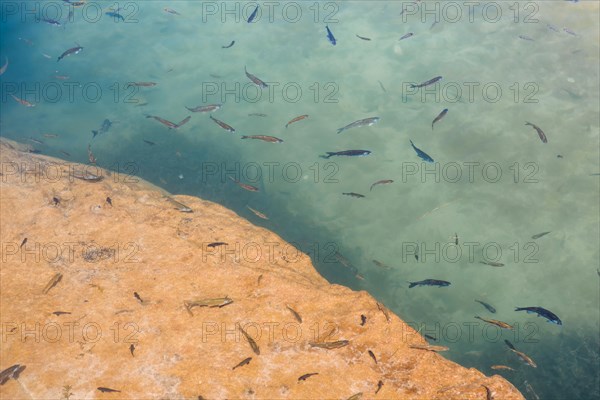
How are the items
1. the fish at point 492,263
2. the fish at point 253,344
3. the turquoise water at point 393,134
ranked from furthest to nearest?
the turquoise water at point 393,134
the fish at point 492,263
the fish at point 253,344

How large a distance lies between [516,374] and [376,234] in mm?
3458

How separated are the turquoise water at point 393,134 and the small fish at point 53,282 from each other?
436 cm

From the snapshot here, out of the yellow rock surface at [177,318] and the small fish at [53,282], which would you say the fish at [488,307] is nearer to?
the yellow rock surface at [177,318]

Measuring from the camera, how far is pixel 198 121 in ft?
37.6

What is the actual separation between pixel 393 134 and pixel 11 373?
8745 mm

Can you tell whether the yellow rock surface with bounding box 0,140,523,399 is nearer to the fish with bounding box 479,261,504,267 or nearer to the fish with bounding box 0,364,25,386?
the fish with bounding box 0,364,25,386

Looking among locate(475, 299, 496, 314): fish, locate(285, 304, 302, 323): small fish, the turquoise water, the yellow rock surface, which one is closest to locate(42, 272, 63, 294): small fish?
the yellow rock surface

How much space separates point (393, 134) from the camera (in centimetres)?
1011

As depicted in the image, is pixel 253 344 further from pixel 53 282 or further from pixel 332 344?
pixel 53 282

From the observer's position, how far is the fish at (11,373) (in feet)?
13.6

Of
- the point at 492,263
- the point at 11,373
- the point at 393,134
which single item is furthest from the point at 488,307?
the point at 11,373

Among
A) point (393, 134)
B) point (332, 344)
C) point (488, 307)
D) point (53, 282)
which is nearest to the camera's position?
point (332, 344)

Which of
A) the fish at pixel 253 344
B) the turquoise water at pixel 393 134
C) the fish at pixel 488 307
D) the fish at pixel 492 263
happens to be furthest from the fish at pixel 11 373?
the fish at pixel 492 263

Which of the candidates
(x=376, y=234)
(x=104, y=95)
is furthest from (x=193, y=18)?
(x=376, y=234)
